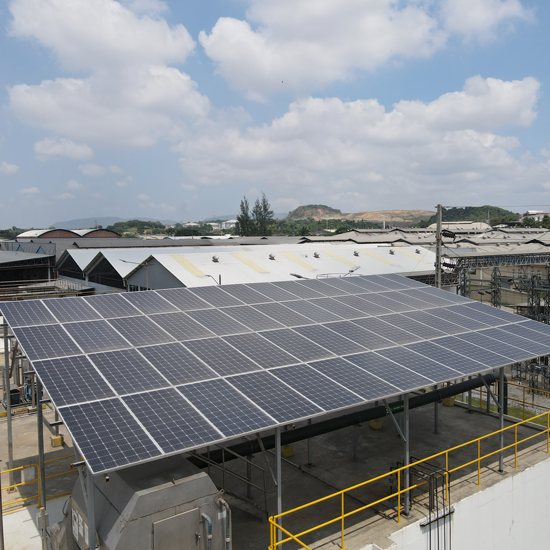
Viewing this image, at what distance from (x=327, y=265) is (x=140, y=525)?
37.3 meters

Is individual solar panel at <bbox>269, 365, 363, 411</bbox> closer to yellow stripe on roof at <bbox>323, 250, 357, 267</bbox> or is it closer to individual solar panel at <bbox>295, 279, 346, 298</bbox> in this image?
individual solar panel at <bbox>295, 279, 346, 298</bbox>

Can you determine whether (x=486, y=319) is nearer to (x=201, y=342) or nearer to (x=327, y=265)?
(x=201, y=342)

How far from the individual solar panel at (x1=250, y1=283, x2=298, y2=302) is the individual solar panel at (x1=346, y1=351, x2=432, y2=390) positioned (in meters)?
5.12

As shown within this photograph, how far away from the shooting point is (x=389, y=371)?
13.1m

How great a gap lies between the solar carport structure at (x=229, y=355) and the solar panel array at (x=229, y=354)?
4cm

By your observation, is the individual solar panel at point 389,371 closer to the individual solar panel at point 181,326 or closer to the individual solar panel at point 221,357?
the individual solar panel at point 221,357

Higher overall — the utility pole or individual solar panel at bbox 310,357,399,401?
the utility pole

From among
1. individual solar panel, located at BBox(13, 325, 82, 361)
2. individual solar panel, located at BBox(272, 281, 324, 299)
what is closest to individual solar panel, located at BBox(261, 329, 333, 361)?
individual solar panel, located at BBox(272, 281, 324, 299)

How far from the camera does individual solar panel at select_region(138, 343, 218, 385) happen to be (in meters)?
11.4

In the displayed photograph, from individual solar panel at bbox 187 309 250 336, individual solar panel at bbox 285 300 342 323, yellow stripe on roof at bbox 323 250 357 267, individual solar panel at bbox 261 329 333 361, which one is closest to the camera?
individual solar panel at bbox 261 329 333 361

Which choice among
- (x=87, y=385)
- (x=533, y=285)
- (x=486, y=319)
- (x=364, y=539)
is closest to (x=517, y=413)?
(x=486, y=319)

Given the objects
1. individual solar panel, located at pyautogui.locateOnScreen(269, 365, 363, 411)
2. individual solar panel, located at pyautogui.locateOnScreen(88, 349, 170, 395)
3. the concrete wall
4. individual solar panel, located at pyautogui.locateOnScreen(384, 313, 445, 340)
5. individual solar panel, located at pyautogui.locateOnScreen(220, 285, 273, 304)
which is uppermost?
individual solar panel, located at pyautogui.locateOnScreen(220, 285, 273, 304)

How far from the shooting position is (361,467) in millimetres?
16547

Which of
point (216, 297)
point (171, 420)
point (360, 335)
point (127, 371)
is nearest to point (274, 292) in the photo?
point (216, 297)
